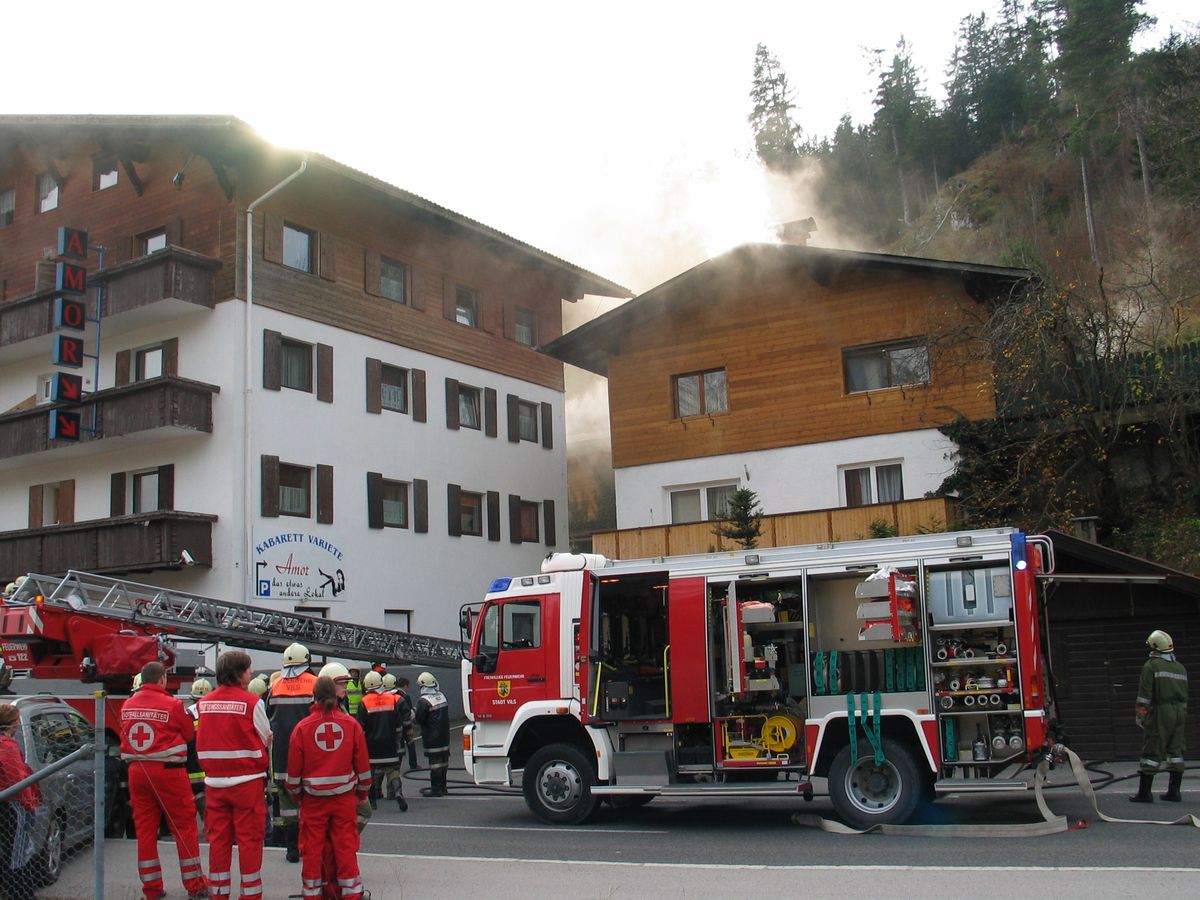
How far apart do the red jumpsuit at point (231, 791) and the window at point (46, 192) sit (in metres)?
25.8

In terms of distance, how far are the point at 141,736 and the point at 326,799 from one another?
60.2 inches

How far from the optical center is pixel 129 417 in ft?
82.2

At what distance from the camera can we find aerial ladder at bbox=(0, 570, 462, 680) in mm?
15242

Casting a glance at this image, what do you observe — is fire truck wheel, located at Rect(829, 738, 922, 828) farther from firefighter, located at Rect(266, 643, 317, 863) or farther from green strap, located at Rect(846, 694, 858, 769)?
firefighter, located at Rect(266, 643, 317, 863)

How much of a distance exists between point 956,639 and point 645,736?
3.16 meters

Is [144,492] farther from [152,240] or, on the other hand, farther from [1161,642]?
[1161,642]

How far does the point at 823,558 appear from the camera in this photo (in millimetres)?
11484

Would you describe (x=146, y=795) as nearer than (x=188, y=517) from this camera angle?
Yes

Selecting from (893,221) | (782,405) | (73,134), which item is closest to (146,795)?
(782,405)

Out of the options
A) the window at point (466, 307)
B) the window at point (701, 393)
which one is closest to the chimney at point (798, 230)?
the window at point (701, 393)

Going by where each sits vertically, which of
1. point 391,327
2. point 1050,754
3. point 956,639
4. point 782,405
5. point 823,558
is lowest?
point 1050,754

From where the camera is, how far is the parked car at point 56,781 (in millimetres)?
8727

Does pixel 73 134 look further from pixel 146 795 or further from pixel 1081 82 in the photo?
pixel 1081 82

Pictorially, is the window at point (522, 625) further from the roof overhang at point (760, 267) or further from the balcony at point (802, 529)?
the roof overhang at point (760, 267)
